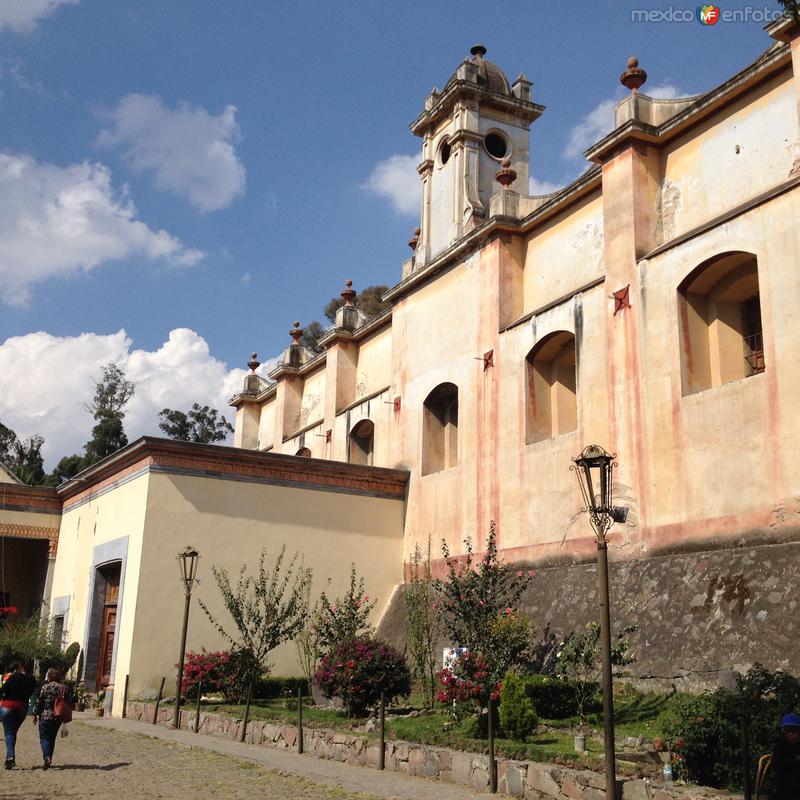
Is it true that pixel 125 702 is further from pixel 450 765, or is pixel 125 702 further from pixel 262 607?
pixel 450 765

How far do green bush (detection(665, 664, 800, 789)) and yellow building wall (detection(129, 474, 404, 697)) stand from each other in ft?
36.4

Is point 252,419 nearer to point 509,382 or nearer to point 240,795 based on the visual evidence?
point 509,382

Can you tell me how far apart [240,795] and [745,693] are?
5389 mm

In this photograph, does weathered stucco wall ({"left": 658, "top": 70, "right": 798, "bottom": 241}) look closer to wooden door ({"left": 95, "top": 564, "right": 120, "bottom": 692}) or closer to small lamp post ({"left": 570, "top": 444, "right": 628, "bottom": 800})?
small lamp post ({"left": 570, "top": 444, "right": 628, "bottom": 800})

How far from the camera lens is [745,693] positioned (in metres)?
9.04

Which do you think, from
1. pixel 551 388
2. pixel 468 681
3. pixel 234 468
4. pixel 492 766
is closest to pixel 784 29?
pixel 551 388

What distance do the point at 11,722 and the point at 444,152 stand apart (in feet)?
59.3

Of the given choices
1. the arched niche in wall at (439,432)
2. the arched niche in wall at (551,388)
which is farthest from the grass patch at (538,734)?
the arched niche in wall at (439,432)

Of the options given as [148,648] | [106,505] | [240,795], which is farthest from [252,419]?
[240,795]

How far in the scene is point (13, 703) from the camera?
11.5 m

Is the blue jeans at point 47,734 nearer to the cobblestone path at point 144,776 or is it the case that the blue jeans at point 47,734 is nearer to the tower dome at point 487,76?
the cobblestone path at point 144,776

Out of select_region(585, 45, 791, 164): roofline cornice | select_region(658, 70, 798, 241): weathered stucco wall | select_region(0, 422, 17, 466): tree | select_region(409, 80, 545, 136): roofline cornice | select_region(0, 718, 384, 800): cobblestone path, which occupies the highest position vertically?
select_region(409, 80, 545, 136): roofline cornice

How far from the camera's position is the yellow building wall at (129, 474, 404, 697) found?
1744cm

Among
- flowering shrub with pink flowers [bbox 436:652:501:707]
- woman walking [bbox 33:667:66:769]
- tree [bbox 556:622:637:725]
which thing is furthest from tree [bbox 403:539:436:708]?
woman walking [bbox 33:667:66:769]
